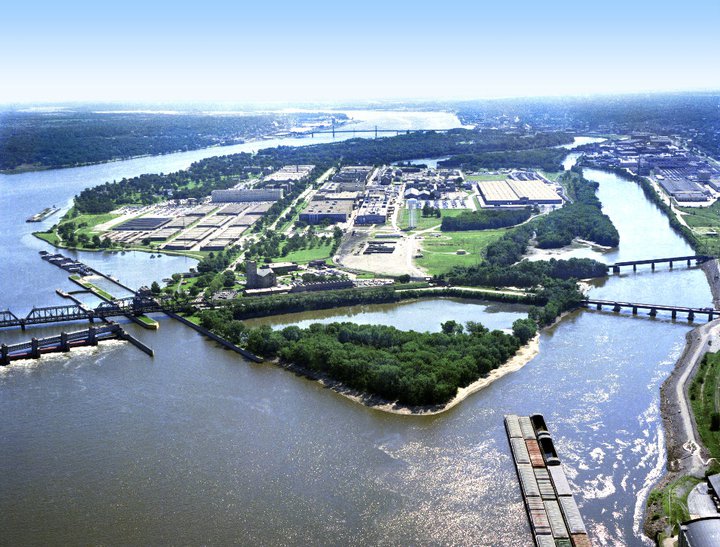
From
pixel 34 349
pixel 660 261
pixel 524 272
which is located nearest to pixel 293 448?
pixel 34 349

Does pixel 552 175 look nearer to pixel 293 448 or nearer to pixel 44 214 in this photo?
pixel 44 214

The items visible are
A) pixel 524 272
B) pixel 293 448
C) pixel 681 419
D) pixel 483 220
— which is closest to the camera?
pixel 293 448

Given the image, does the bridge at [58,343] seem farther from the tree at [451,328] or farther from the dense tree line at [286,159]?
the dense tree line at [286,159]

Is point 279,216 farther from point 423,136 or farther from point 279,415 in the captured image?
point 423,136

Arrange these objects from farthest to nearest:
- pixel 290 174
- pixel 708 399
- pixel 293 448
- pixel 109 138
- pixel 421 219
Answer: pixel 109 138 < pixel 290 174 < pixel 421 219 < pixel 708 399 < pixel 293 448

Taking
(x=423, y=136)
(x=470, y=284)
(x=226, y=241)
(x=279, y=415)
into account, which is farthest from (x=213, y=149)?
(x=279, y=415)

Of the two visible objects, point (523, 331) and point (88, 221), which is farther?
point (88, 221)

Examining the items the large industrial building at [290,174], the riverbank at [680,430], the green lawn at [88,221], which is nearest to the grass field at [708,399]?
the riverbank at [680,430]

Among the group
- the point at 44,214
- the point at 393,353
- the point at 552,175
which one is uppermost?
the point at 393,353
